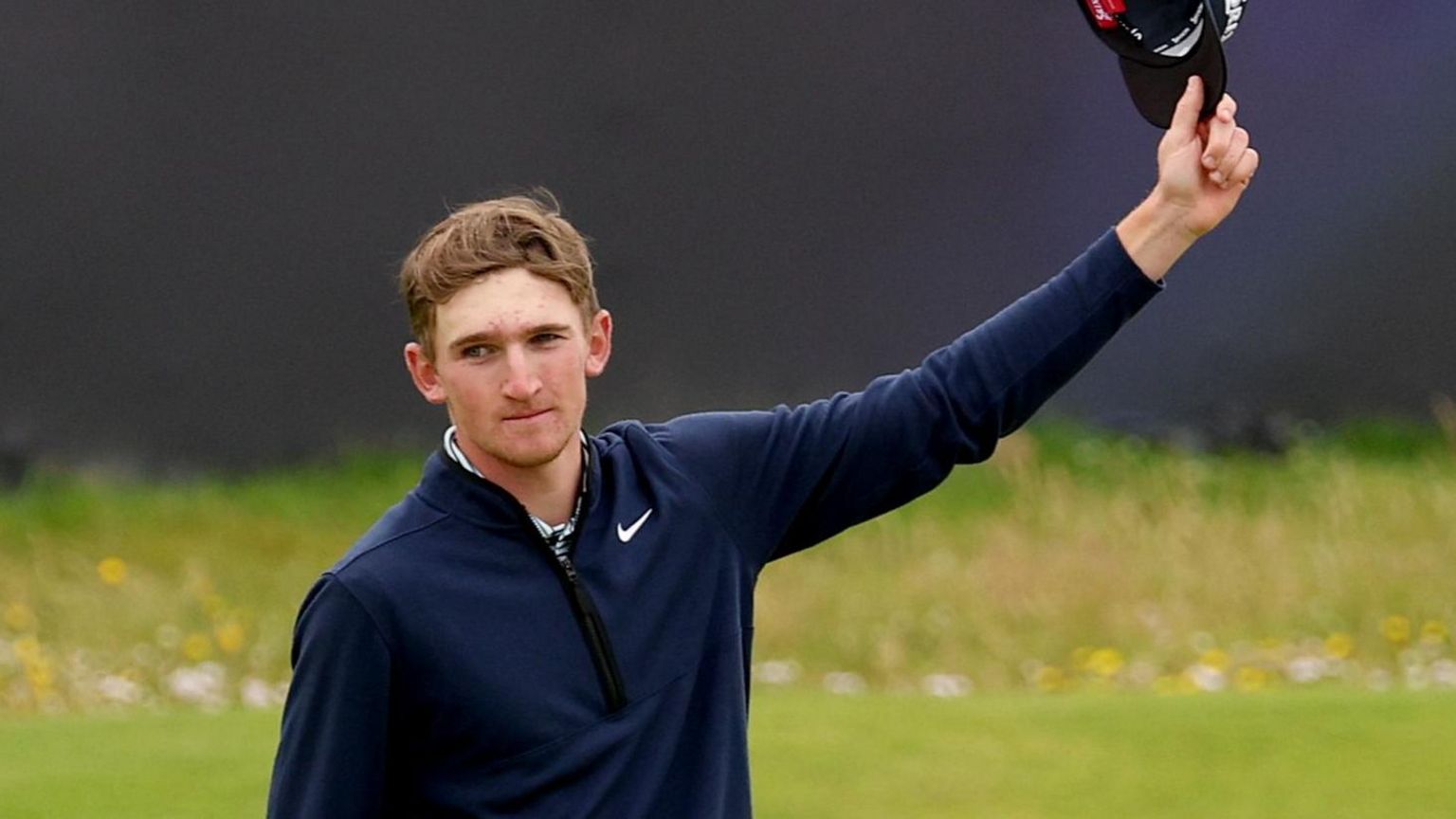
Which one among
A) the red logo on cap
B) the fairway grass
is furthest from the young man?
the fairway grass

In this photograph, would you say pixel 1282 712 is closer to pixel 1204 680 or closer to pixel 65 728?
pixel 1204 680

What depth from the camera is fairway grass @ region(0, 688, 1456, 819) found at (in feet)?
18.6

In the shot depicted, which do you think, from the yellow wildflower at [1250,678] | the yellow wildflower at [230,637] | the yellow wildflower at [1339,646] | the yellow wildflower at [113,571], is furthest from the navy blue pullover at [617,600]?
the yellow wildflower at [113,571]

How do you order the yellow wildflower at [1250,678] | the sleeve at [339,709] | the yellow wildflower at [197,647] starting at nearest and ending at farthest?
the sleeve at [339,709] < the yellow wildflower at [1250,678] < the yellow wildflower at [197,647]

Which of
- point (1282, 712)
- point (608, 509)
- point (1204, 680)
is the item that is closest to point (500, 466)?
point (608, 509)

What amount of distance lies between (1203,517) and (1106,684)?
43.4 inches

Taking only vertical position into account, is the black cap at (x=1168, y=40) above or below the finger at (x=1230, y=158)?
above

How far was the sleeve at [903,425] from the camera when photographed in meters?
2.99

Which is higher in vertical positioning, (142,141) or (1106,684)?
(142,141)

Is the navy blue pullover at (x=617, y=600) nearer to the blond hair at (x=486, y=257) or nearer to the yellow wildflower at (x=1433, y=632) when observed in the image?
the blond hair at (x=486, y=257)

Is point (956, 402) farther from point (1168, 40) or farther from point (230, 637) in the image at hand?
point (230, 637)

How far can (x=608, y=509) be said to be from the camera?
2.93 meters

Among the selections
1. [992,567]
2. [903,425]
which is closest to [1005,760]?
[992,567]

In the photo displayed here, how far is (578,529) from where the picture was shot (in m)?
2.89
